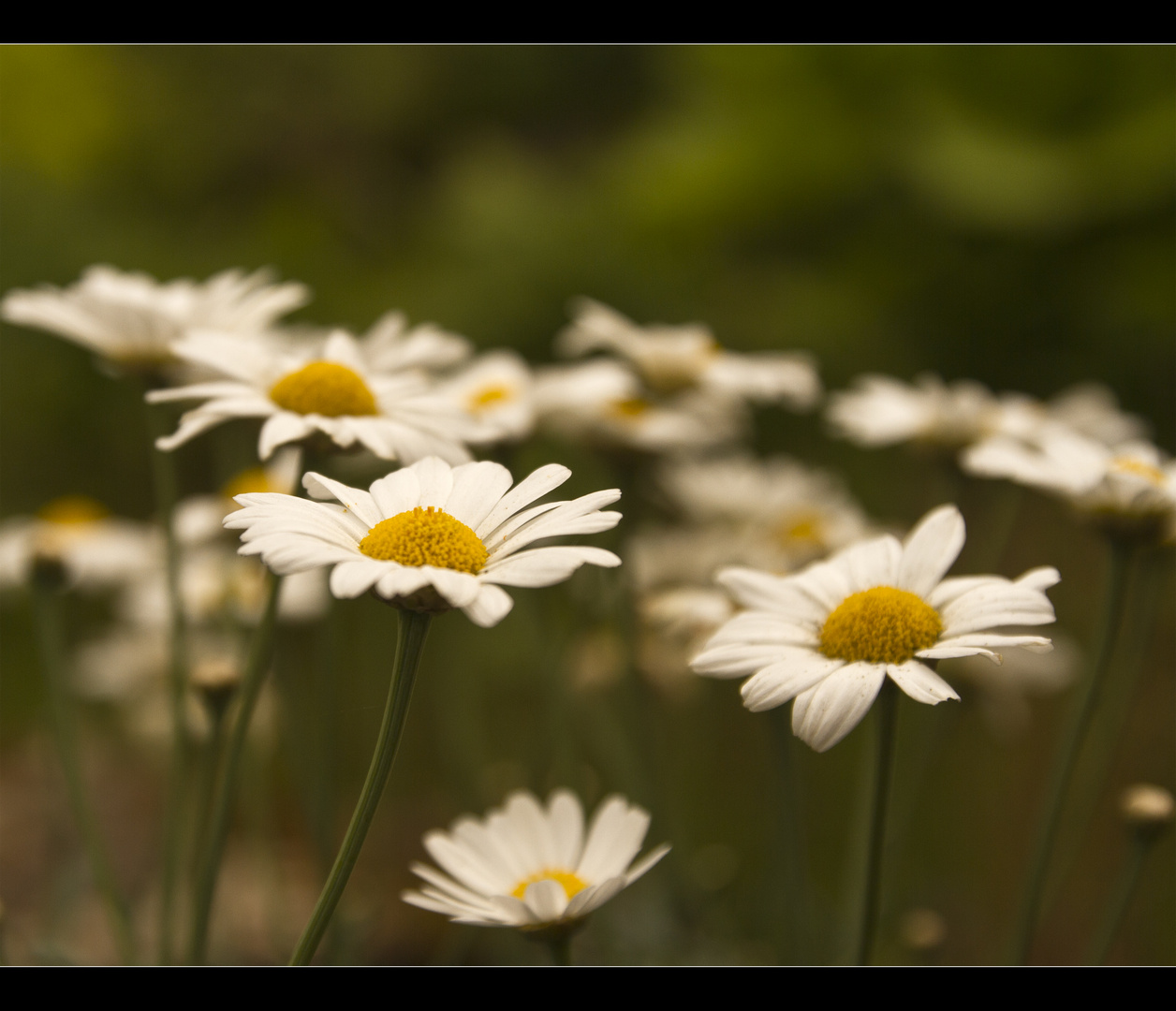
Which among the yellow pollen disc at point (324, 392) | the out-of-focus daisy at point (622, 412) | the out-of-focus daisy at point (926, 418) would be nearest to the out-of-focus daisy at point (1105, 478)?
the out-of-focus daisy at point (926, 418)

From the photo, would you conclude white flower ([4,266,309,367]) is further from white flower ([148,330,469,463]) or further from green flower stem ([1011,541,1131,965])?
green flower stem ([1011,541,1131,965])

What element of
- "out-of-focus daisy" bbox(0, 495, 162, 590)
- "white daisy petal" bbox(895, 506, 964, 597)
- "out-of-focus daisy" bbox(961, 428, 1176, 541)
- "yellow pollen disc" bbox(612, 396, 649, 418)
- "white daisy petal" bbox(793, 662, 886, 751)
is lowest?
"white daisy petal" bbox(793, 662, 886, 751)

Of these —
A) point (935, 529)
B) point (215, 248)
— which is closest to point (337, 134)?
point (215, 248)

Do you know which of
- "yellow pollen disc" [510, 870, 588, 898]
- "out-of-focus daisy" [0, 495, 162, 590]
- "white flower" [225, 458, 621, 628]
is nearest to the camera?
"white flower" [225, 458, 621, 628]

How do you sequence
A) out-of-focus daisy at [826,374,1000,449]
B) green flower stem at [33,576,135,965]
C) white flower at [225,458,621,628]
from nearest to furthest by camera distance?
1. white flower at [225,458,621,628]
2. green flower stem at [33,576,135,965]
3. out-of-focus daisy at [826,374,1000,449]

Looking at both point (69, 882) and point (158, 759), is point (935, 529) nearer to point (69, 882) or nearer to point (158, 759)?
point (69, 882)

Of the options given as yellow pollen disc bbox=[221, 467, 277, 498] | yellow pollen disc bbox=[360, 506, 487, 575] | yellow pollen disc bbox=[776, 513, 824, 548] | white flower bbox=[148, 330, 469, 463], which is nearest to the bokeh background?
yellow pollen disc bbox=[221, 467, 277, 498]

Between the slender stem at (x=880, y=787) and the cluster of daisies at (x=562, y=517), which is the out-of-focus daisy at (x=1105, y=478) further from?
the slender stem at (x=880, y=787)
